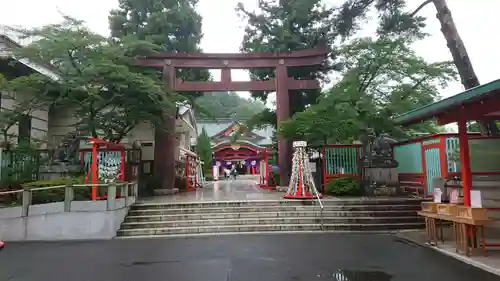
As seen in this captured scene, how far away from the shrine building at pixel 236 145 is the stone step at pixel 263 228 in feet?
73.7

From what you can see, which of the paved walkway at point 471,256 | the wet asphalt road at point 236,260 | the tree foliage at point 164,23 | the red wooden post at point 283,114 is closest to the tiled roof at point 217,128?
the tree foliage at point 164,23

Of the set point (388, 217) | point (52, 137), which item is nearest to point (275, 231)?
A: point (388, 217)

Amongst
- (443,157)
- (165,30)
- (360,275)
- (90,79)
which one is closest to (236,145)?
(165,30)

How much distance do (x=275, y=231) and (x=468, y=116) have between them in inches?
228

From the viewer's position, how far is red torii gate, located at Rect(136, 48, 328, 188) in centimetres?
1720

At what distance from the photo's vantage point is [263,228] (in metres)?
10.5

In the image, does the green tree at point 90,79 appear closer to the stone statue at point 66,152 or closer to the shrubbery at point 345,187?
the stone statue at point 66,152

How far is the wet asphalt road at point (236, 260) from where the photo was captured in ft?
19.2

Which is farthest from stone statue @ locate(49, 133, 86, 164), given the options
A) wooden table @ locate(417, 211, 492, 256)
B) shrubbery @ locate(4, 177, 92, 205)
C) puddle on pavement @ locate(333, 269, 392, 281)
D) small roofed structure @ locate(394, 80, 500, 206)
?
wooden table @ locate(417, 211, 492, 256)

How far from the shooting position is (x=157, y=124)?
613 inches

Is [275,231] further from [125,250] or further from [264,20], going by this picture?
[264,20]

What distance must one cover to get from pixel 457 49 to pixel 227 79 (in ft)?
32.7

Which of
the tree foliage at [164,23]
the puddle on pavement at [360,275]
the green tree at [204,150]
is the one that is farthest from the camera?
the green tree at [204,150]

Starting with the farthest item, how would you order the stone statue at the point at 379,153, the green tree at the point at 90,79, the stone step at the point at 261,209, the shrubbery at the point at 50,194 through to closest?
the stone statue at the point at 379,153, the green tree at the point at 90,79, the stone step at the point at 261,209, the shrubbery at the point at 50,194
